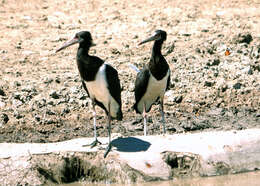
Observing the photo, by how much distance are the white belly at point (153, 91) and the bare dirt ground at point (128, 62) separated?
47cm

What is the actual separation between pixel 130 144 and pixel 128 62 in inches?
177

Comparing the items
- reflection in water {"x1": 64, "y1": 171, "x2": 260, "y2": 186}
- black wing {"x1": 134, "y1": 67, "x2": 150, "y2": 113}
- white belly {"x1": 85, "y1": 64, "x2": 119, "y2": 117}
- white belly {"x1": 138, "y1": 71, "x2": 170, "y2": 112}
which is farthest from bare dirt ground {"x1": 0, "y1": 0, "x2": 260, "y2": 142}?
reflection in water {"x1": 64, "y1": 171, "x2": 260, "y2": 186}

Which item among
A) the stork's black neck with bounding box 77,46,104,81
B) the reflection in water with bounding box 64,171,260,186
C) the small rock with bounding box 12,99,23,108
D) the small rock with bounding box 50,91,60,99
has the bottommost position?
the reflection in water with bounding box 64,171,260,186

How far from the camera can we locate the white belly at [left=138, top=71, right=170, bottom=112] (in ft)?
33.9

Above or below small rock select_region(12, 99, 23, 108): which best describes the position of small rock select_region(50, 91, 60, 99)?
above

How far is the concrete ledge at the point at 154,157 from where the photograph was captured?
8.45 m

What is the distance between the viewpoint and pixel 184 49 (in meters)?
13.7

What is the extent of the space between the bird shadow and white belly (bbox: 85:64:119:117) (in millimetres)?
540

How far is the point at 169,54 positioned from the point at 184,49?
14.4 inches

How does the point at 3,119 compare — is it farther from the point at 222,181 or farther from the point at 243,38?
the point at 243,38

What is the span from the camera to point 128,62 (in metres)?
13.3

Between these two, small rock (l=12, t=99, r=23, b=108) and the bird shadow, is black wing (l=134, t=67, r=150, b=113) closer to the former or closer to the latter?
the bird shadow

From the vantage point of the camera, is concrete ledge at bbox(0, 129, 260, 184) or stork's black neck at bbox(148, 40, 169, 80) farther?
stork's black neck at bbox(148, 40, 169, 80)

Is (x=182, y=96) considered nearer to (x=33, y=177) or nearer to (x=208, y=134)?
(x=208, y=134)
